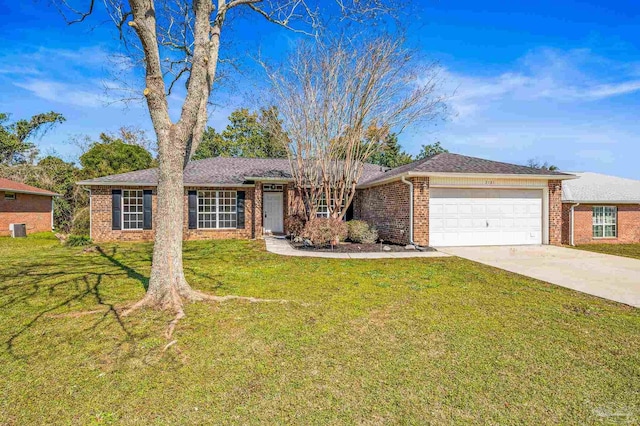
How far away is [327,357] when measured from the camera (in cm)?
326

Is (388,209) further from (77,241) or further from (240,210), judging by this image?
(77,241)

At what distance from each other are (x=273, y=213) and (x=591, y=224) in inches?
565

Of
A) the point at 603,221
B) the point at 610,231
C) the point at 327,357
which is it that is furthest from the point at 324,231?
the point at 610,231

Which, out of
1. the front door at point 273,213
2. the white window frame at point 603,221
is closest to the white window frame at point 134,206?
the front door at point 273,213

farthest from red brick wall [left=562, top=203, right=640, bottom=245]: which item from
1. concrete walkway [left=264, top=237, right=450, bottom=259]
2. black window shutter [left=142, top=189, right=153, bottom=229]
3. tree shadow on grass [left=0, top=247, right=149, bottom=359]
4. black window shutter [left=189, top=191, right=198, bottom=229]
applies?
black window shutter [left=142, top=189, right=153, bottom=229]

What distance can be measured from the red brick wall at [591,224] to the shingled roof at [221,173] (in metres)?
8.78

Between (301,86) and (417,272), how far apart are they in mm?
8133

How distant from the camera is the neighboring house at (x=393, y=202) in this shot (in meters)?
11.6

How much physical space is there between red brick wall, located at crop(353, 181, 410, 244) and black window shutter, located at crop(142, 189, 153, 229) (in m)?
9.58

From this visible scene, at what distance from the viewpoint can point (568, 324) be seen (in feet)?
13.5

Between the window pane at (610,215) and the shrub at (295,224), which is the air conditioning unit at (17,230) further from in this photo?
the window pane at (610,215)

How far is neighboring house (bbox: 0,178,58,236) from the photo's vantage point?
624 inches

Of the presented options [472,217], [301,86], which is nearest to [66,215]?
[301,86]

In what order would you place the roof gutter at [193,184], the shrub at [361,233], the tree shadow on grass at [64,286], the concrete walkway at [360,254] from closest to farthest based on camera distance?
1. the tree shadow on grass at [64,286]
2. the concrete walkway at [360,254]
3. the shrub at [361,233]
4. the roof gutter at [193,184]
